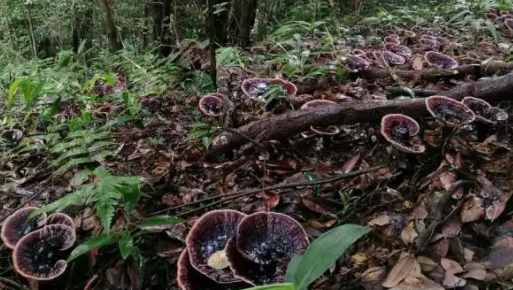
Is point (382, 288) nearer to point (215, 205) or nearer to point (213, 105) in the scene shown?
point (215, 205)

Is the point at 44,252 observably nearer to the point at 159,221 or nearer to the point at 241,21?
the point at 159,221

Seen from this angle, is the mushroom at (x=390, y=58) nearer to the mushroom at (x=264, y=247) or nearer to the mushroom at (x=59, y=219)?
the mushroom at (x=264, y=247)

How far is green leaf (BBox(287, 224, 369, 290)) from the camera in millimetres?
1501

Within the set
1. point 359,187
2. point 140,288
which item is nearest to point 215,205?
point 140,288

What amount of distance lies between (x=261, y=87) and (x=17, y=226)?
6.90 feet

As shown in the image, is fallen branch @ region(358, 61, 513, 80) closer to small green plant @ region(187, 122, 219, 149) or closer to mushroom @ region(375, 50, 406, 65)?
mushroom @ region(375, 50, 406, 65)

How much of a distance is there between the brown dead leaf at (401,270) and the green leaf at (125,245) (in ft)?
4.21

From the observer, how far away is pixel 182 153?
10.4ft

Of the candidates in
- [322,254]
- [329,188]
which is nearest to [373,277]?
[322,254]

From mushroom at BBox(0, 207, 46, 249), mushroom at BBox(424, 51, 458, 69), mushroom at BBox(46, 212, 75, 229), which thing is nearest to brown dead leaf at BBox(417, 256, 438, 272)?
mushroom at BBox(46, 212, 75, 229)

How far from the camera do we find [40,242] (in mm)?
2373

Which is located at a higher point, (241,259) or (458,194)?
(458,194)

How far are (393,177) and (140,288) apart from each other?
64.2 inches

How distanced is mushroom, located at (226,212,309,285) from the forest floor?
8.3 inches
